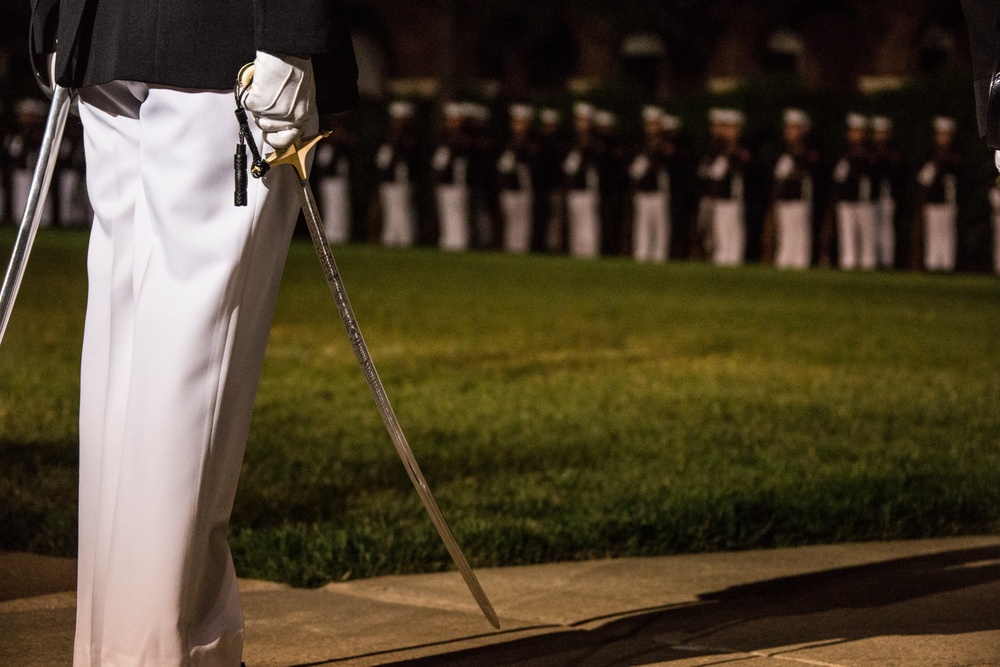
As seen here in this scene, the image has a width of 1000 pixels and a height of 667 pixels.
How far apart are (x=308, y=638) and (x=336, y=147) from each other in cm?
2636

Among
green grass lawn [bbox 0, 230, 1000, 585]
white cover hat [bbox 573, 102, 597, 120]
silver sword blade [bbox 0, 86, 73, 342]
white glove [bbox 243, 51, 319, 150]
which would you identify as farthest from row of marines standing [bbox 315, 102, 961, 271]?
white glove [bbox 243, 51, 319, 150]

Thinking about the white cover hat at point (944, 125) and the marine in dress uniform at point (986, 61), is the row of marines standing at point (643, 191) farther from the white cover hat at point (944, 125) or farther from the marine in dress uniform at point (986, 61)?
the marine in dress uniform at point (986, 61)

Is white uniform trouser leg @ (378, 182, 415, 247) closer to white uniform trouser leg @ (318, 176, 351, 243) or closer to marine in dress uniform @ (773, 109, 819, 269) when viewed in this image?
white uniform trouser leg @ (318, 176, 351, 243)

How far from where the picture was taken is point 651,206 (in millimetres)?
25891

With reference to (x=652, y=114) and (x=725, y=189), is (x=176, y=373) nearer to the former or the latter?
(x=725, y=189)

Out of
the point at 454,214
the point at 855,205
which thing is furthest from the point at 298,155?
the point at 454,214

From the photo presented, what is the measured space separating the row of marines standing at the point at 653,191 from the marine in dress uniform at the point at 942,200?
0.06ft

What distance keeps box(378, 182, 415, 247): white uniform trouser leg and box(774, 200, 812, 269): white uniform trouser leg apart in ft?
23.6

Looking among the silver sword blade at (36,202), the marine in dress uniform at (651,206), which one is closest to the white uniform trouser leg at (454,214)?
the marine in dress uniform at (651,206)

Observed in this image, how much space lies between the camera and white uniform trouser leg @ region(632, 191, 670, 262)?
2584cm

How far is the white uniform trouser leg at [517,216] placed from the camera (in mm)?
27766

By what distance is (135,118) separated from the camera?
340 centimetres

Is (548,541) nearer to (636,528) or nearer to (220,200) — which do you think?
(636,528)

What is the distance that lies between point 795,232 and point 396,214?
7711 mm
